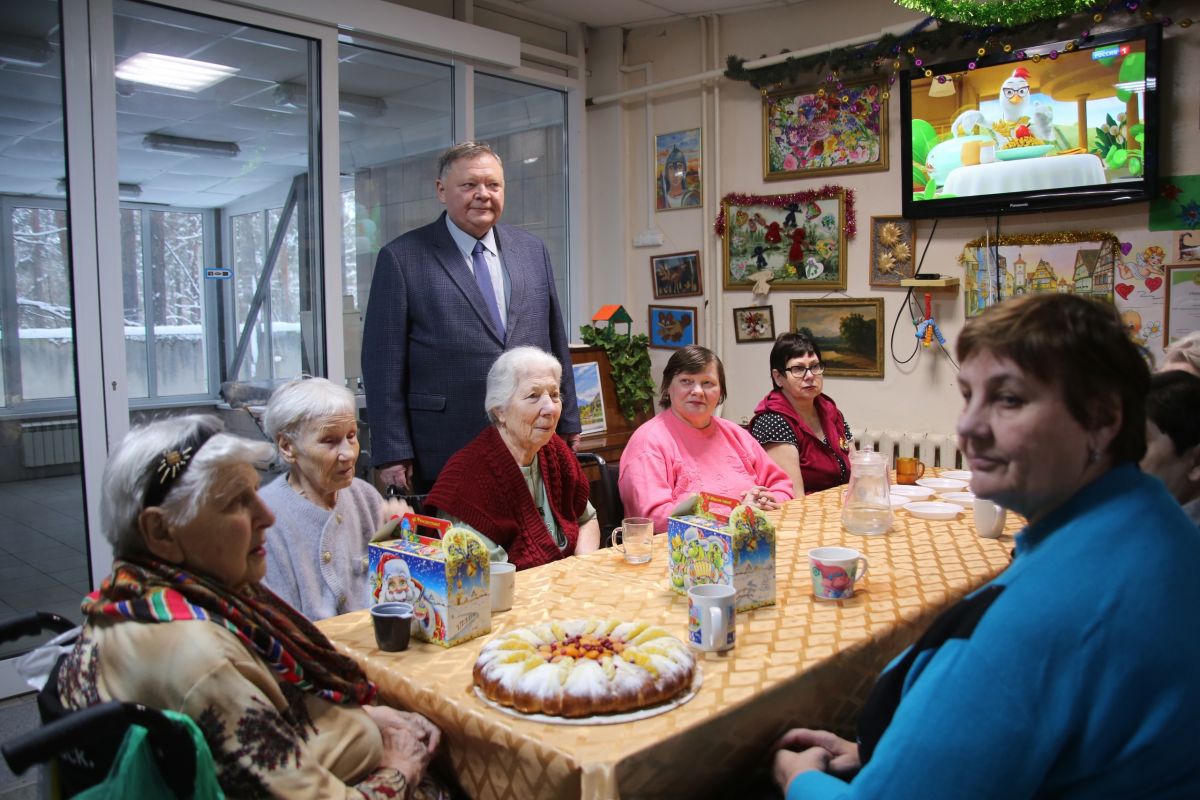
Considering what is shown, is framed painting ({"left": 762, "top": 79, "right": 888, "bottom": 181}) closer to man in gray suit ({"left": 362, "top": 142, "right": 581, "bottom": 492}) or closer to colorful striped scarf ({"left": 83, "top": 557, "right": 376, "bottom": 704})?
man in gray suit ({"left": 362, "top": 142, "right": 581, "bottom": 492})

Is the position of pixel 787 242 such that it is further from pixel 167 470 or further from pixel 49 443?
pixel 167 470

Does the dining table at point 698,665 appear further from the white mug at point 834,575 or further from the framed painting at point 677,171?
the framed painting at point 677,171

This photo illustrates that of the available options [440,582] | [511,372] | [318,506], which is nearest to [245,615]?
[440,582]

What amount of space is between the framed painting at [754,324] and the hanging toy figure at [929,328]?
2.65ft

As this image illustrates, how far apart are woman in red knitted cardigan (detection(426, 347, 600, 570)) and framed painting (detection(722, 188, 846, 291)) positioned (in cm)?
246

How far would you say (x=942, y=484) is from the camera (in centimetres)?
309

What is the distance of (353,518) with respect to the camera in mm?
2225

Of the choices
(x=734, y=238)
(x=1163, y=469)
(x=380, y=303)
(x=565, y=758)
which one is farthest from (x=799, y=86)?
(x=565, y=758)

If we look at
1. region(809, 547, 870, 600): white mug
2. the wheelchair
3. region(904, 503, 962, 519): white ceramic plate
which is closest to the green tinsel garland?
region(904, 503, 962, 519): white ceramic plate

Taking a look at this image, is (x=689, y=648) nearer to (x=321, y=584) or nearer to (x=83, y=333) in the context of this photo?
(x=321, y=584)

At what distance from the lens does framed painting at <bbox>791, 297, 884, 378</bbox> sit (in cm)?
452

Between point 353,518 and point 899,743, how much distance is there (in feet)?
4.96

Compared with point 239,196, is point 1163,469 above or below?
below

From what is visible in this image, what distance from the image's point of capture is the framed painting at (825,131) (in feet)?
14.4
